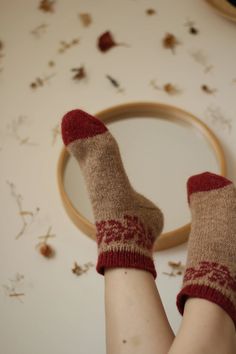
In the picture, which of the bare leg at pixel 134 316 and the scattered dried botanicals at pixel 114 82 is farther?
the scattered dried botanicals at pixel 114 82

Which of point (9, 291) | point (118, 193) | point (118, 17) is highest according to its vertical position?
point (118, 17)

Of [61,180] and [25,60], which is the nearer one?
[61,180]

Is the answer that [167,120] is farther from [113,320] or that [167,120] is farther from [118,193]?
[113,320]

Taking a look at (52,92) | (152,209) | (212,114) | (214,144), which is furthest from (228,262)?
(52,92)

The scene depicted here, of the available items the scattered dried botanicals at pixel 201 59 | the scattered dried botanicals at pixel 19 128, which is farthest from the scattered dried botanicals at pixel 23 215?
the scattered dried botanicals at pixel 201 59

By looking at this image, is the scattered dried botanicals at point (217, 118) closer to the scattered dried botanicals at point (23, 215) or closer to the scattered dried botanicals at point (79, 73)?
the scattered dried botanicals at point (79, 73)

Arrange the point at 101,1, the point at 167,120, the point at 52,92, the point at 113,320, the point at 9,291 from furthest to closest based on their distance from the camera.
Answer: the point at 101,1, the point at 52,92, the point at 167,120, the point at 9,291, the point at 113,320

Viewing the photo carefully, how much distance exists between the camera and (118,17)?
1.24 metres

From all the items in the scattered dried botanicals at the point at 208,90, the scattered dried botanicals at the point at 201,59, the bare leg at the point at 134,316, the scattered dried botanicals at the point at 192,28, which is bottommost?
the bare leg at the point at 134,316

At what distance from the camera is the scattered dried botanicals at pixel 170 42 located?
1186 mm

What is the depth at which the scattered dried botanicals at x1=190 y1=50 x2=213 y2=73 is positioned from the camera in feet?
3.77

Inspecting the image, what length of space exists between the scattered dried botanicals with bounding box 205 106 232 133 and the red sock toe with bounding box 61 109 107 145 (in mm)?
325

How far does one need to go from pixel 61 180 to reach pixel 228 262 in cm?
43

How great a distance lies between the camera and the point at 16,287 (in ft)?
3.04
